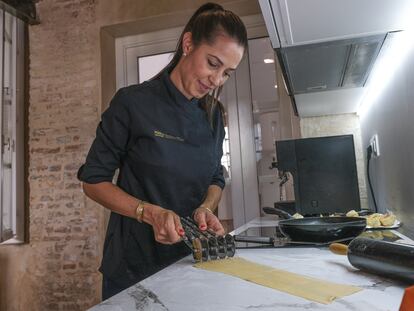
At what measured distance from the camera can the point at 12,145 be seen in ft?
9.80

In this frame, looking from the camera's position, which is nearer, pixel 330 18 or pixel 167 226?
pixel 167 226

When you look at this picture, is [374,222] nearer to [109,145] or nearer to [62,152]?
[109,145]

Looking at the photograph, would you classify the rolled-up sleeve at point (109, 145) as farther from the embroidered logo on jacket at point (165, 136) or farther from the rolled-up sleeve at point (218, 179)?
the rolled-up sleeve at point (218, 179)

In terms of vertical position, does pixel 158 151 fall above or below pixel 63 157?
below

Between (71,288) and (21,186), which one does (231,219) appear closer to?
(71,288)

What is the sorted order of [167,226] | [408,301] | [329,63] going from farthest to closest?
[329,63] < [167,226] < [408,301]

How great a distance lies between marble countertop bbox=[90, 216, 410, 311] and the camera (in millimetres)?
552

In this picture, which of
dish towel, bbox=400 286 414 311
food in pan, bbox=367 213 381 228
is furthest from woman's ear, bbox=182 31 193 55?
dish towel, bbox=400 286 414 311

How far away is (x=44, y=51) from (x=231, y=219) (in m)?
2.09

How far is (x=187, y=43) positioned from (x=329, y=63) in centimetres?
53

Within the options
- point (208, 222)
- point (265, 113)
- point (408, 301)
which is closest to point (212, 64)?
point (208, 222)

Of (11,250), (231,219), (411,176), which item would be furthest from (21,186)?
(411,176)

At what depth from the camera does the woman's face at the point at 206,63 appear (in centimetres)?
119

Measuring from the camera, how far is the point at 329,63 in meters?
1.38
